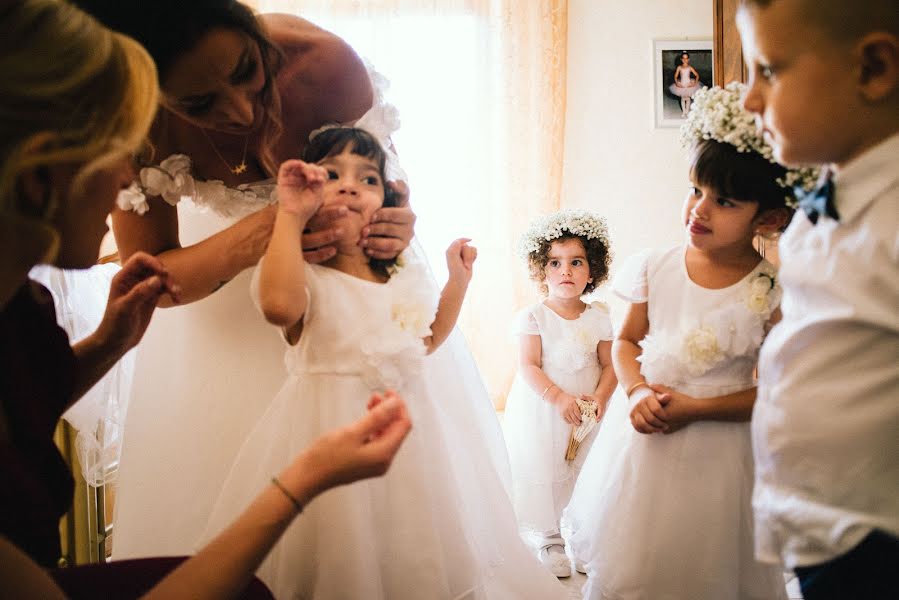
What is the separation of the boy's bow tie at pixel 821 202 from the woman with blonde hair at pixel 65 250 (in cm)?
63

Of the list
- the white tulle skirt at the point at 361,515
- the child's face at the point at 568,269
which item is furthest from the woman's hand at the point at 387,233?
the child's face at the point at 568,269

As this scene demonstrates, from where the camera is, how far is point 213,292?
141cm

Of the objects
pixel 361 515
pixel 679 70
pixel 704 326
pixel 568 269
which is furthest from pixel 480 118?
pixel 361 515

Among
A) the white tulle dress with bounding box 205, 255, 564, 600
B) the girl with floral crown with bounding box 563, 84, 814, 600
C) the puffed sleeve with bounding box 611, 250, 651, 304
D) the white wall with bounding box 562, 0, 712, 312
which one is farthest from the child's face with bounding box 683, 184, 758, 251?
the white wall with bounding box 562, 0, 712, 312

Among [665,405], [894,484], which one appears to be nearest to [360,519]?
[665,405]

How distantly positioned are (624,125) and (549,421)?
2.68 meters

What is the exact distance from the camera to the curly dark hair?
2.66 m

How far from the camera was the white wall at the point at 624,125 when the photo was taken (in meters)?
4.31

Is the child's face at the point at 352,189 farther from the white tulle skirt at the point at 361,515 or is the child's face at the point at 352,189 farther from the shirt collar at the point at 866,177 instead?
the shirt collar at the point at 866,177

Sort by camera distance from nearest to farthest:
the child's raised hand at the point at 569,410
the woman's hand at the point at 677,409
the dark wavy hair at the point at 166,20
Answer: the dark wavy hair at the point at 166,20 → the woman's hand at the point at 677,409 → the child's raised hand at the point at 569,410

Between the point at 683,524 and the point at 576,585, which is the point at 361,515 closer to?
the point at 683,524

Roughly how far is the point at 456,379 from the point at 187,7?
92 centimetres

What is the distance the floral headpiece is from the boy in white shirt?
1714 mm

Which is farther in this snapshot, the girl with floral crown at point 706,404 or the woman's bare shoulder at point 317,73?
the woman's bare shoulder at point 317,73
